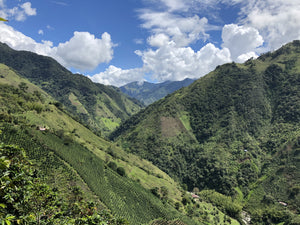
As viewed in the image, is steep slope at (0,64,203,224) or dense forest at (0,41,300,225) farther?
steep slope at (0,64,203,224)

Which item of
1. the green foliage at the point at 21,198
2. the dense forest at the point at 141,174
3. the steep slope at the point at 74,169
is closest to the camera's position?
the green foliage at the point at 21,198

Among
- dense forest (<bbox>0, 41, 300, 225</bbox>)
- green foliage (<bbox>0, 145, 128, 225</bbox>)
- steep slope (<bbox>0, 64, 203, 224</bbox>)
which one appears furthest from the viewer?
steep slope (<bbox>0, 64, 203, 224</bbox>)

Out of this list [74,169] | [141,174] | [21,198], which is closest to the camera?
[21,198]

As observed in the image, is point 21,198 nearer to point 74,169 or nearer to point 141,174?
point 74,169

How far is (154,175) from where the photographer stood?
137m

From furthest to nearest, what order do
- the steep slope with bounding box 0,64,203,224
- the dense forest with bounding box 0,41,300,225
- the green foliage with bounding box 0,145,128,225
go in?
the steep slope with bounding box 0,64,203,224
the dense forest with bounding box 0,41,300,225
the green foliage with bounding box 0,145,128,225

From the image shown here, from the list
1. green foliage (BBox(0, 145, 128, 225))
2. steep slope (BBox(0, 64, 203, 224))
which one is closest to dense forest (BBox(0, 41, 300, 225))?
green foliage (BBox(0, 145, 128, 225))

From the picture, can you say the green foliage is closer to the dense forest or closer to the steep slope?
the dense forest

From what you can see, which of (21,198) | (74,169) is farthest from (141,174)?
(21,198)

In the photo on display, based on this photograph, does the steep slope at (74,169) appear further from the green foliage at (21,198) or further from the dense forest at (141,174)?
the green foliage at (21,198)

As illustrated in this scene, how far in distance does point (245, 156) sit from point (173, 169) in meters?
68.0

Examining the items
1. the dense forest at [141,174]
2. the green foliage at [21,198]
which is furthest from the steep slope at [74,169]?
the green foliage at [21,198]

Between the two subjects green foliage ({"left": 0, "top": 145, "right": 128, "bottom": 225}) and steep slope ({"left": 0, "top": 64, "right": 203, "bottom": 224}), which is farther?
steep slope ({"left": 0, "top": 64, "right": 203, "bottom": 224})

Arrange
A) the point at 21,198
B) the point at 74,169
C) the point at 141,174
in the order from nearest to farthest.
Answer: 1. the point at 21,198
2. the point at 74,169
3. the point at 141,174
